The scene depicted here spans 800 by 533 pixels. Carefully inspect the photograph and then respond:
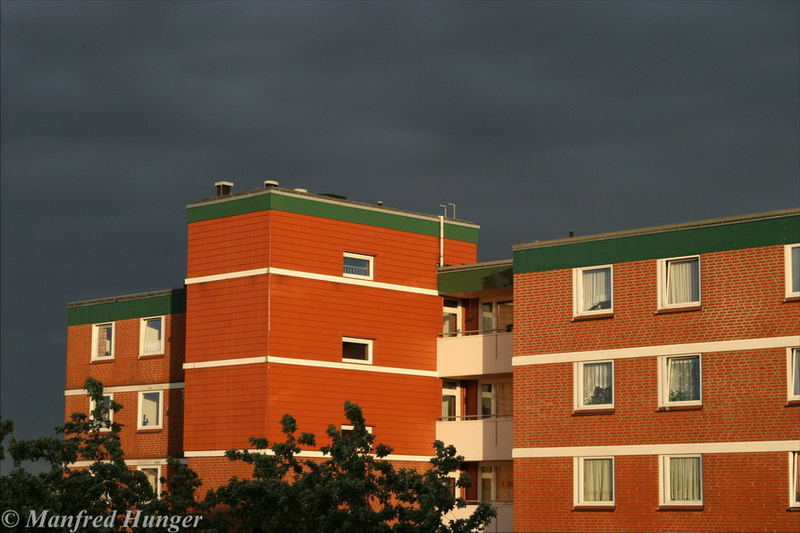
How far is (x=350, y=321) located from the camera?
51.6 metres

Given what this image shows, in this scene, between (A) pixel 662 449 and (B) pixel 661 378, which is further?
(B) pixel 661 378

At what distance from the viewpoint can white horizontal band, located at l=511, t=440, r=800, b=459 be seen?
42.0 metres

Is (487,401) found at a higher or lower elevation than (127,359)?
lower

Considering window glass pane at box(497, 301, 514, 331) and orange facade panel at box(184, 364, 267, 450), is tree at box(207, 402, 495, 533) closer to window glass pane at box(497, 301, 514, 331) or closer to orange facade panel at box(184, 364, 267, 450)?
orange facade panel at box(184, 364, 267, 450)

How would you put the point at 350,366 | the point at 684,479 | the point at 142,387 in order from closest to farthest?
the point at 684,479 → the point at 350,366 → the point at 142,387

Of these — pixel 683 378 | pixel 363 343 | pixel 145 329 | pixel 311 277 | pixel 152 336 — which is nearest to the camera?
pixel 683 378

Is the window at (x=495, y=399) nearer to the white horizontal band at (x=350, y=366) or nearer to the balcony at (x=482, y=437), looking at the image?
the balcony at (x=482, y=437)

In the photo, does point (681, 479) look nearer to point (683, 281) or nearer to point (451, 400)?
point (683, 281)

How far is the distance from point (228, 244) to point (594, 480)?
14.5m

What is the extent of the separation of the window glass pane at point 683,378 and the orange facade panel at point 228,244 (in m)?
13.5

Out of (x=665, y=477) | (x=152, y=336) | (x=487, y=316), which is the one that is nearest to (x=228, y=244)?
(x=152, y=336)

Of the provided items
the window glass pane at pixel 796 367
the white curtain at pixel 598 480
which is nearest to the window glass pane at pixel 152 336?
the white curtain at pixel 598 480

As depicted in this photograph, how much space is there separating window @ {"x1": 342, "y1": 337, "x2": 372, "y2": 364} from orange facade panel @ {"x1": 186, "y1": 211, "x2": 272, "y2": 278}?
13.9ft

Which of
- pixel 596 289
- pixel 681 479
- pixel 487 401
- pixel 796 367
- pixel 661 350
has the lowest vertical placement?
pixel 681 479
